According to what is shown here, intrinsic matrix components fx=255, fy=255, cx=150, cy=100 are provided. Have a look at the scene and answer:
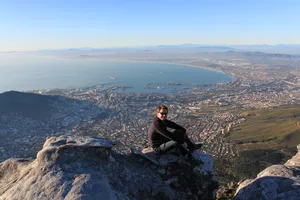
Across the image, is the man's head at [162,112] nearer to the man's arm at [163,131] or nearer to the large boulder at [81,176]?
the man's arm at [163,131]

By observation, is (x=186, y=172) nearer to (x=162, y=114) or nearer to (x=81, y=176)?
(x=162, y=114)

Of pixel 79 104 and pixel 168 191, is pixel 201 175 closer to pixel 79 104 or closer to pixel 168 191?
pixel 168 191

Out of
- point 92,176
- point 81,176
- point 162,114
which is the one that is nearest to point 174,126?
point 162,114

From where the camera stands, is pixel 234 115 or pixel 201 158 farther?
pixel 234 115

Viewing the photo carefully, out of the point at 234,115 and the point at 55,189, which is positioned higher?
the point at 55,189

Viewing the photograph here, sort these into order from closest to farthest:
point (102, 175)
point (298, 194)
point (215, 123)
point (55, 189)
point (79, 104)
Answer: point (55, 189) → point (102, 175) → point (298, 194) → point (215, 123) → point (79, 104)

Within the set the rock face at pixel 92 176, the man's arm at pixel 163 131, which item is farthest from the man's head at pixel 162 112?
the rock face at pixel 92 176

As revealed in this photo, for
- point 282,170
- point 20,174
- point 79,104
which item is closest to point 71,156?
point 20,174
